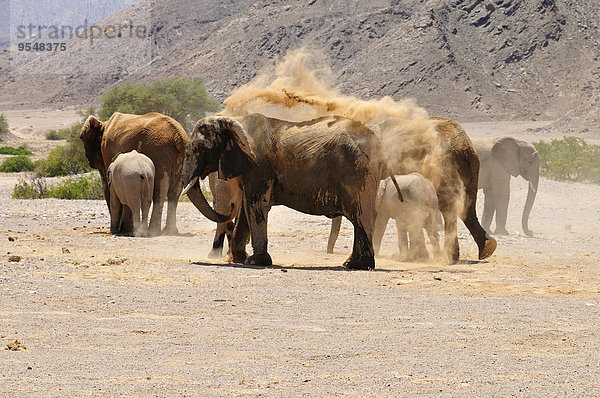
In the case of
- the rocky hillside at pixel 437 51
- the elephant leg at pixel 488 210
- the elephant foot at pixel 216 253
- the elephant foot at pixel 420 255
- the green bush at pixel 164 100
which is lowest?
the elephant foot at pixel 216 253

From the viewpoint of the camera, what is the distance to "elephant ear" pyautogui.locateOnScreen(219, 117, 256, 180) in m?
12.1

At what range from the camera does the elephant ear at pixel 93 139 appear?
730 inches

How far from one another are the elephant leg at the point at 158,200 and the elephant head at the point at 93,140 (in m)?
1.90

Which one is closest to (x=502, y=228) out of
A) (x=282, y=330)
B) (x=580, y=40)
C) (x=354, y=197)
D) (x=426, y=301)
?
(x=354, y=197)

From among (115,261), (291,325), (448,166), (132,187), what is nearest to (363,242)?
(448,166)

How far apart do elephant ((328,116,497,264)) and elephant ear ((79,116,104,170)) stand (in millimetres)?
6676

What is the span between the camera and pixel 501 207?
19125 mm

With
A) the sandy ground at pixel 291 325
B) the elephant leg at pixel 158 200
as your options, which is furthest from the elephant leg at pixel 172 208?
the sandy ground at pixel 291 325

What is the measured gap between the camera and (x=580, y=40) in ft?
300

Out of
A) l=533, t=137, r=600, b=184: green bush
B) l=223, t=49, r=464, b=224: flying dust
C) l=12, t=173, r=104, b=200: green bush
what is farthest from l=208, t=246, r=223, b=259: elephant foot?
l=533, t=137, r=600, b=184: green bush

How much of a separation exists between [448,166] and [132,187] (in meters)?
5.59

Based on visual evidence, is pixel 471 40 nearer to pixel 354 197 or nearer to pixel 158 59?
pixel 158 59

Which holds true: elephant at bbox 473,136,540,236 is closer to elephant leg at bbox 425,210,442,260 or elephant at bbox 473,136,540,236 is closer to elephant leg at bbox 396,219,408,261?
elephant leg at bbox 396,219,408,261

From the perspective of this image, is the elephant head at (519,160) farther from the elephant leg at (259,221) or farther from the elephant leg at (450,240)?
the elephant leg at (259,221)
